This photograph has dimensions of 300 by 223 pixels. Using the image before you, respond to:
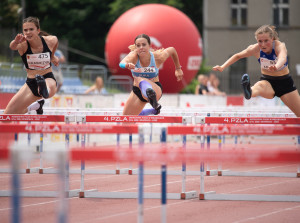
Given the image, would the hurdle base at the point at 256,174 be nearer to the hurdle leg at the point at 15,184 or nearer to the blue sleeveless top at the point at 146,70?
the blue sleeveless top at the point at 146,70

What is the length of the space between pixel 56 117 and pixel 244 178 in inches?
144

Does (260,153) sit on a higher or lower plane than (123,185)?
higher

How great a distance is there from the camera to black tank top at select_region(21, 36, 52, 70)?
9.16 meters

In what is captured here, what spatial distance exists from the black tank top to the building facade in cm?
3620

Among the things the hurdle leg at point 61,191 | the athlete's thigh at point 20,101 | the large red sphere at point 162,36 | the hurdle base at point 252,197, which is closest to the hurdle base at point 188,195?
the hurdle base at point 252,197

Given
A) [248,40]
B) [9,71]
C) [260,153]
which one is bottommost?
[260,153]

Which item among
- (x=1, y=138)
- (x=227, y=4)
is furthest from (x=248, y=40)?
(x=1, y=138)

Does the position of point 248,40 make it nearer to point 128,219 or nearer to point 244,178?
point 244,178

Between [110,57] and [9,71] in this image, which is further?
[110,57]

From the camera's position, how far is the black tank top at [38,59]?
9164mm

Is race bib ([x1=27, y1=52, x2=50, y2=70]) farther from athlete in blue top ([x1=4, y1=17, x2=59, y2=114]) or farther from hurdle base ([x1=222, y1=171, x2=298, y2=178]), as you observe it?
hurdle base ([x1=222, y1=171, x2=298, y2=178])

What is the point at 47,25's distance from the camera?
1711 inches

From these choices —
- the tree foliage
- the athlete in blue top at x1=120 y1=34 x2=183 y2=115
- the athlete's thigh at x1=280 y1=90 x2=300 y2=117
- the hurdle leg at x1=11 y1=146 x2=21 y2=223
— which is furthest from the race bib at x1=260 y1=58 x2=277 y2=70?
the tree foliage

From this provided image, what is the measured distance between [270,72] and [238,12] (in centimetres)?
3730
